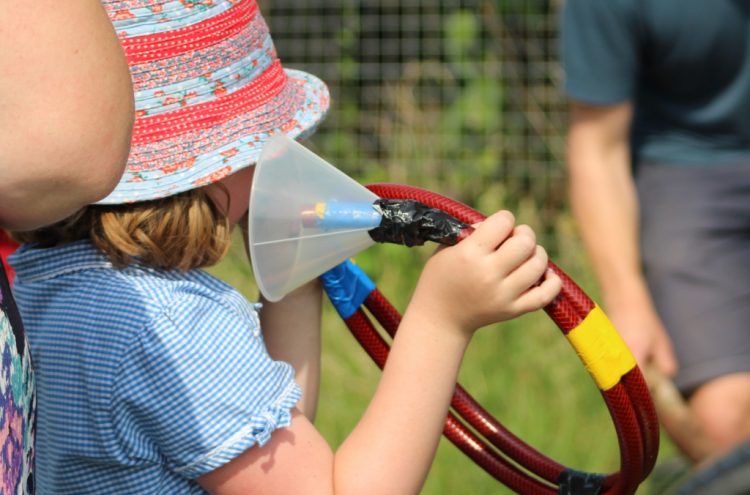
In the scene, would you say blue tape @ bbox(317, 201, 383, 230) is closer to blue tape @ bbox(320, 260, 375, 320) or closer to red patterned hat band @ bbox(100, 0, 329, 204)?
red patterned hat band @ bbox(100, 0, 329, 204)

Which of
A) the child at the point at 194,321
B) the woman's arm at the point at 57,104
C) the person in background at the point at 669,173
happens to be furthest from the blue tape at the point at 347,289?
the person in background at the point at 669,173

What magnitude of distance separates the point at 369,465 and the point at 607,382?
33 centimetres

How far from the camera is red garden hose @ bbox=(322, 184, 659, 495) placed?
143 centimetres

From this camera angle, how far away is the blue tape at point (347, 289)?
1.75m

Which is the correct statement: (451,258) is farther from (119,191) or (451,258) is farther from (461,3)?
(461,3)

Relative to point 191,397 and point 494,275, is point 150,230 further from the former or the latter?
point 494,275

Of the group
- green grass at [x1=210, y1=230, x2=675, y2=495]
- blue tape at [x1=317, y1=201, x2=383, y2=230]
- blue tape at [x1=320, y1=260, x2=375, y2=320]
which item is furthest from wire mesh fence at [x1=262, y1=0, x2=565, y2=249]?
blue tape at [x1=317, y1=201, x2=383, y2=230]

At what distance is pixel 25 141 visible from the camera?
38.1 inches

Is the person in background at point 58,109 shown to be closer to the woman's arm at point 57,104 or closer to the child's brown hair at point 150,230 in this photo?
the woman's arm at point 57,104

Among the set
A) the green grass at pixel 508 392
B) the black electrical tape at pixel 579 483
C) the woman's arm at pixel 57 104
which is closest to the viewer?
the woman's arm at pixel 57 104

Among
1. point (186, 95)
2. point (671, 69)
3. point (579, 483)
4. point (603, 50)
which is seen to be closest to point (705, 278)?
point (671, 69)

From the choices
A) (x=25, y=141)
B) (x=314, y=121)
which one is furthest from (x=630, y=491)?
(x=25, y=141)

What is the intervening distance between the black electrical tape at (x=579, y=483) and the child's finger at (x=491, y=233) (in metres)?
0.40

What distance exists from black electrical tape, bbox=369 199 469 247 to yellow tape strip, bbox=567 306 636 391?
0.65 ft
